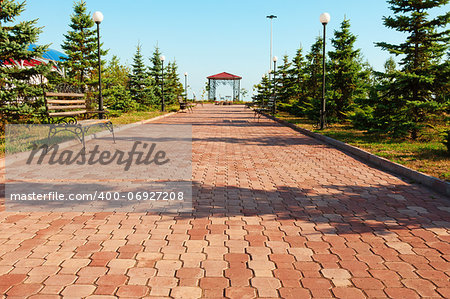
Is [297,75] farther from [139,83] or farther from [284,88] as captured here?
[139,83]

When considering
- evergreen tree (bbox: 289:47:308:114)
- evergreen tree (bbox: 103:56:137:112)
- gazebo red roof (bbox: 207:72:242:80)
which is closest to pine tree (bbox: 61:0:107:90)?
evergreen tree (bbox: 103:56:137:112)

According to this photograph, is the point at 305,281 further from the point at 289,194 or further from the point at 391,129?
the point at 391,129

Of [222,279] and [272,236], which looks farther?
[272,236]

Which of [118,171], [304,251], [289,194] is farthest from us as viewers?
[118,171]

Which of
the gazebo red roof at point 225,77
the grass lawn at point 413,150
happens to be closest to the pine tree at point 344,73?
the grass lawn at point 413,150

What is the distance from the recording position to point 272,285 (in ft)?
8.87

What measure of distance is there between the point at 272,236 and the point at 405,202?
241 cm

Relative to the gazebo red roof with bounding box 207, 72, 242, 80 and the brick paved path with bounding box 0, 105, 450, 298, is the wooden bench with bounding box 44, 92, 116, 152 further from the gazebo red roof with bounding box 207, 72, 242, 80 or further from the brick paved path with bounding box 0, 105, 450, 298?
the gazebo red roof with bounding box 207, 72, 242, 80

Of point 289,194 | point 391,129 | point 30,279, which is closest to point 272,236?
point 289,194

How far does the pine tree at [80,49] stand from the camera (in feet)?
60.6

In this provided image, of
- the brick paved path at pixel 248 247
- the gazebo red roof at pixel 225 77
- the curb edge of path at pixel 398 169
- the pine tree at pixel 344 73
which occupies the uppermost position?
the gazebo red roof at pixel 225 77

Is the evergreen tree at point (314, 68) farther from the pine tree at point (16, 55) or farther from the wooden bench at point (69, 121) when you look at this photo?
the pine tree at point (16, 55)

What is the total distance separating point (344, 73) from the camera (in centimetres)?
1662

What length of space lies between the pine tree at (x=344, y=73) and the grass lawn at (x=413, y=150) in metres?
5.11
